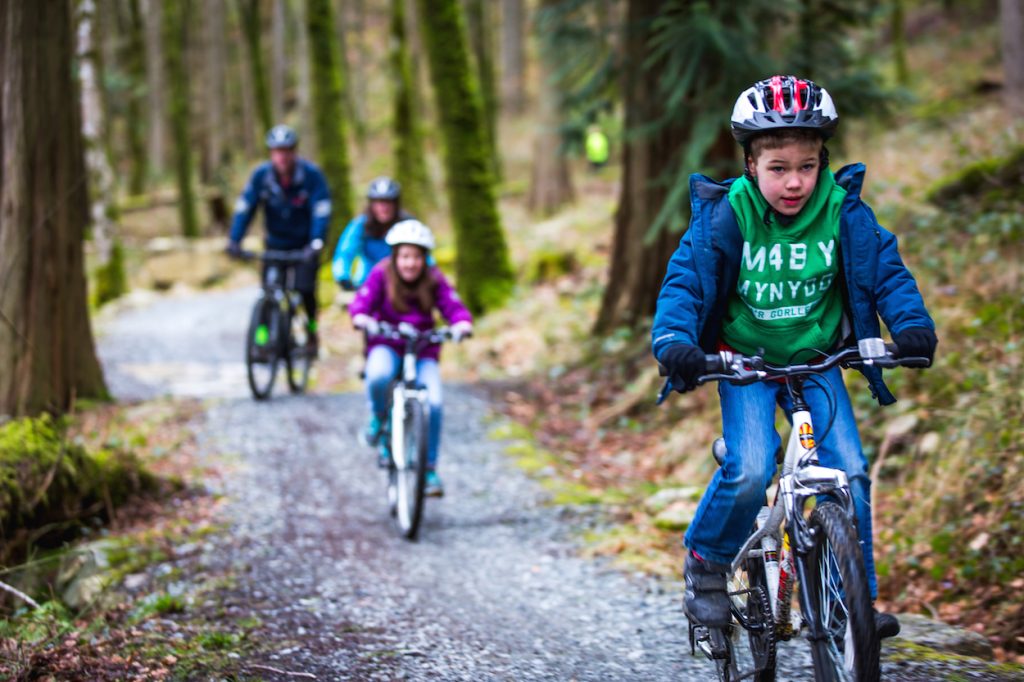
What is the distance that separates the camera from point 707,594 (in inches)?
141

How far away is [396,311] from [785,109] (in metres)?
4.19

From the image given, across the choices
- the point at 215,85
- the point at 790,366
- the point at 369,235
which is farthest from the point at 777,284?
the point at 215,85

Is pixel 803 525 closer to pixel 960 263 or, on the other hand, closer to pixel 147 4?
pixel 960 263

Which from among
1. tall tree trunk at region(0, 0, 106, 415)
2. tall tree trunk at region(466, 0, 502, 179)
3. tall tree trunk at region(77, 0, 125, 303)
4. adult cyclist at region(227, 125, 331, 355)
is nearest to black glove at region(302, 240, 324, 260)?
adult cyclist at region(227, 125, 331, 355)

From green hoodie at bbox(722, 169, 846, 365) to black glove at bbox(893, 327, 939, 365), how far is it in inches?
14.6

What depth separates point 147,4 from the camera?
102 feet

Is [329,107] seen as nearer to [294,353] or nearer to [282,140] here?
[282,140]

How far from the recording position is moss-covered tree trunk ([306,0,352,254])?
826 inches

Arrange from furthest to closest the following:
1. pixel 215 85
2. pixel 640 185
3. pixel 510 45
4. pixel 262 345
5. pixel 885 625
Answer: pixel 215 85
pixel 510 45
pixel 640 185
pixel 262 345
pixel 885 625

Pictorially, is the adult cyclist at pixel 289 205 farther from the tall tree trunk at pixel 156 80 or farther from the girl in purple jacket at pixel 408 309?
the tall tree trunk at pixel 156 80

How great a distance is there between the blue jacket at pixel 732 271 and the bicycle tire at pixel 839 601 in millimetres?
657

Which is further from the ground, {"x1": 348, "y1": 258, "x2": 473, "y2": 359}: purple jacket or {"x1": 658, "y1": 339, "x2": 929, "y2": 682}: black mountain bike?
{"x1": 348, "y1": 258, "x2": 473, "y2": 359}: purple jacket

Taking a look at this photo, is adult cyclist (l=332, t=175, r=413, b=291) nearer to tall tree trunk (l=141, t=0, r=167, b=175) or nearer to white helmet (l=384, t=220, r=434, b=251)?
white helmet (l=384, t=220, r=434, b=251)

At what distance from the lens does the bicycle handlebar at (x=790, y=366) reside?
10.3ft
